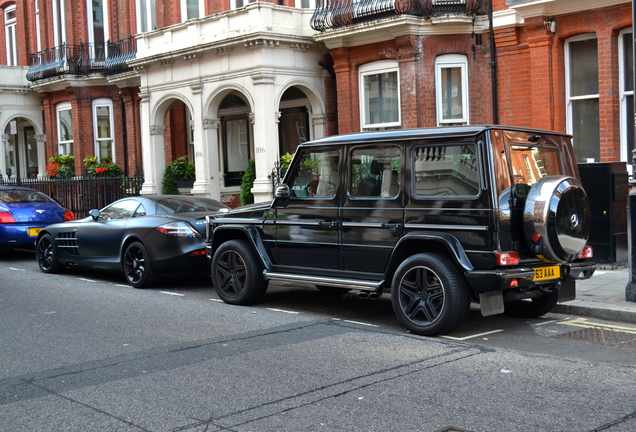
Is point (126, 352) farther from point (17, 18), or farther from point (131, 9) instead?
point (17, 18)

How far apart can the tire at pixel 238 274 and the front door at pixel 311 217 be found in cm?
44

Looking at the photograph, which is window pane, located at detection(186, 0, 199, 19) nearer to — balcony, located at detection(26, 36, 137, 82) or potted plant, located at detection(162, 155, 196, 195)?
balcony, located at detection(26, 36, 137, 82)

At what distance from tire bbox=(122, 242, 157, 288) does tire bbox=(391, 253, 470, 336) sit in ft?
15.2

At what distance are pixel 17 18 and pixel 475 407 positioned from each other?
2927cm

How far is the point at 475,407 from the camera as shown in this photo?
5.53m

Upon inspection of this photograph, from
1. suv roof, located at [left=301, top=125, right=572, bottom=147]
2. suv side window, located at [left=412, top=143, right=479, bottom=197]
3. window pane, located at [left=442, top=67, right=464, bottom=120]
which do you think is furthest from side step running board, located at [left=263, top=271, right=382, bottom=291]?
window pane, located at [left=442, top=67, right=464, bottom=120]

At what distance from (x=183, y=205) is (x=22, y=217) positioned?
5.11 m

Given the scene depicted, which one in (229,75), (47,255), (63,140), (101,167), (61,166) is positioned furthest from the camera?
(63,140)

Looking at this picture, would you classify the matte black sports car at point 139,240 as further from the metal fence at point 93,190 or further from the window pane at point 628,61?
the metal fence at point 93,190

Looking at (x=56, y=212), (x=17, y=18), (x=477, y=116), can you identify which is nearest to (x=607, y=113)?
(x=477, y=116)

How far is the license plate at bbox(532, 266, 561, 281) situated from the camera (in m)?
7.67

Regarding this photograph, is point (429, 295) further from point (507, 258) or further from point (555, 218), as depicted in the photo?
point (555, 218)

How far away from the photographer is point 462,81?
1706 cm

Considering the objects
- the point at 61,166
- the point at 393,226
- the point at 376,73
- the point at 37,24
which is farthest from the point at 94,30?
the point at 393,226
